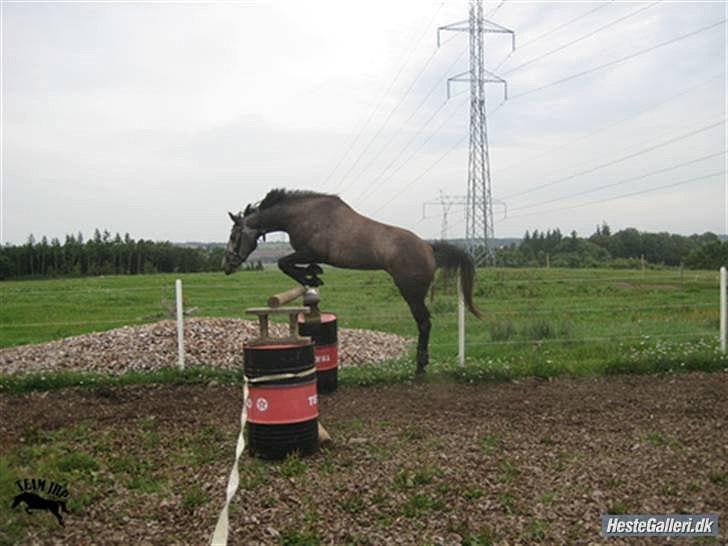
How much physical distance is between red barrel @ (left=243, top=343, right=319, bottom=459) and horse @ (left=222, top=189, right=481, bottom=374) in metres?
2.05

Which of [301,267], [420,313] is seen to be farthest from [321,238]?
[420,313]

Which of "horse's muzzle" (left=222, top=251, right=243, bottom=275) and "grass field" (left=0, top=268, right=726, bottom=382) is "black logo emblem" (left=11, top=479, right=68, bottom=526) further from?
"grass field" (left=0, top=268, right=726, bottom=382)

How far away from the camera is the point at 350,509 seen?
375 centimetres

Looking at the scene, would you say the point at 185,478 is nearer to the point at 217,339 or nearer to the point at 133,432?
the point at 133,432

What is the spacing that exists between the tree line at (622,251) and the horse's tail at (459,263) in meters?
25.0

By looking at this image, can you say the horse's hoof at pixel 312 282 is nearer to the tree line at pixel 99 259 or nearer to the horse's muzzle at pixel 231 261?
the horse's muzzle at pixel 231 261

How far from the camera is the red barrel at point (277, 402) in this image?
4.69 m

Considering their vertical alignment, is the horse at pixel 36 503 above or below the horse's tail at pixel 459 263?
below

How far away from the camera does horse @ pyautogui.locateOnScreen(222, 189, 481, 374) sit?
6.71m

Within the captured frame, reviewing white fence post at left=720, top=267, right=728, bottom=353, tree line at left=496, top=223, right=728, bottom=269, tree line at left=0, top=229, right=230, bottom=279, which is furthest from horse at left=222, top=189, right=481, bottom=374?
tree line at left=0, top=229, right=230, bottom=279

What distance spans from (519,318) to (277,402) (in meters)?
8.68

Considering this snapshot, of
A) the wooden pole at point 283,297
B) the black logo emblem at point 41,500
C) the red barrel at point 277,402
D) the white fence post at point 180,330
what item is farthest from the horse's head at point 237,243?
the black logo emblem at point 41,500

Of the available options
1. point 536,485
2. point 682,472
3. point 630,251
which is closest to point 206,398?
point 536,485

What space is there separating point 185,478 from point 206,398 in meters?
2.74
